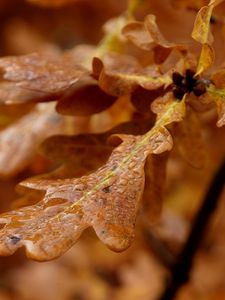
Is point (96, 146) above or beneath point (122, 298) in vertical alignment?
above

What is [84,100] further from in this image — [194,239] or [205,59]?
[194,239]

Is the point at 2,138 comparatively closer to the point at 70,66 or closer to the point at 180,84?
the point at 70,66

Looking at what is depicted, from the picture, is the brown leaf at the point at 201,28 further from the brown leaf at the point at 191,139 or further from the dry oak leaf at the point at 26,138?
the dry oak leaf at the point at 26,138

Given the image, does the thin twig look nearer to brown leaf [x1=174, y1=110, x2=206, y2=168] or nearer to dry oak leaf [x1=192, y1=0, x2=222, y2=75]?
brown leaf [x1=174, y1=110, x2=206, y2=168]

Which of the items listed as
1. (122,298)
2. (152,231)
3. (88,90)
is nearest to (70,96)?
(88,90)

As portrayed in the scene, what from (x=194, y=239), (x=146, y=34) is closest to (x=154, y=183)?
(x=146, y=34)

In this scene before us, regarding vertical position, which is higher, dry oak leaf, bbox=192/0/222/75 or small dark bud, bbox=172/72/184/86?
dry oak leaf, bbox=192/0/222/75

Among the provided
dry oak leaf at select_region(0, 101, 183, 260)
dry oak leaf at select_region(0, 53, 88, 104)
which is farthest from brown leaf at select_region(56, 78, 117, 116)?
dry oak leaf at select_region(0, 101, 183, 260)
